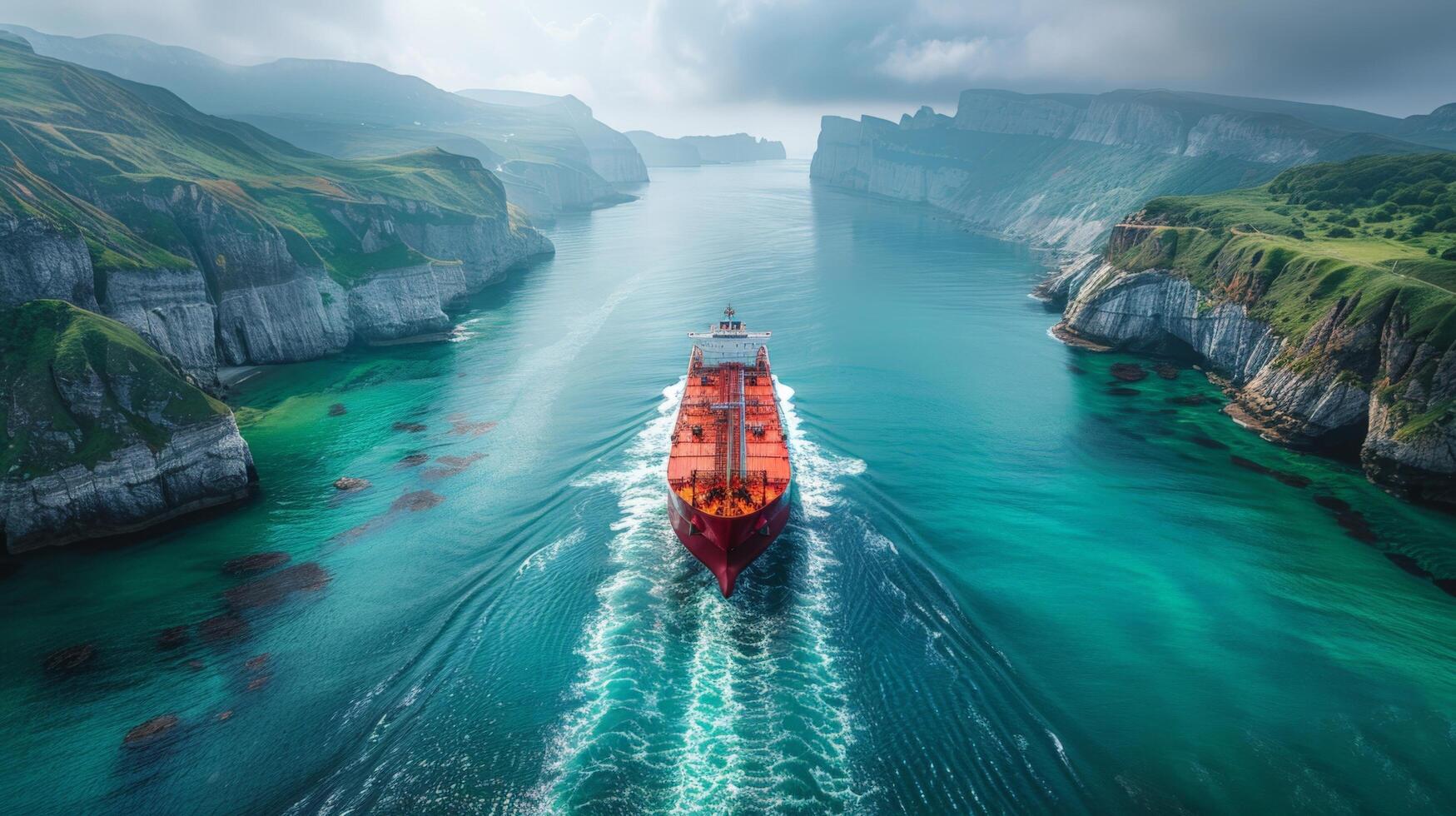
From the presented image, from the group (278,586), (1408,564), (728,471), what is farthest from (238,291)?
(1408,564)

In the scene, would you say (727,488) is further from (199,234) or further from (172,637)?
(199,234)

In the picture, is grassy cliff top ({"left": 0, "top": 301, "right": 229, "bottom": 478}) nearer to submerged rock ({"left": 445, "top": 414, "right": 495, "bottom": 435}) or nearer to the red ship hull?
submerged rock ({"left": 445, "top": 414, "right": 495, "bottom": 435})

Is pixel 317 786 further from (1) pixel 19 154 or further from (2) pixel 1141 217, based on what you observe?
(2) pixel 1141 217

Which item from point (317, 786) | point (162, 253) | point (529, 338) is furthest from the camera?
point (529, 338)

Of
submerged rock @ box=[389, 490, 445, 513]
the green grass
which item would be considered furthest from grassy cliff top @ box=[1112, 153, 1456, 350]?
submerged rock @ box=[389, 490, 445, 513]

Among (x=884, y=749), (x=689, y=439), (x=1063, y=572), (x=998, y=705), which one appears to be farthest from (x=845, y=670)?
(x=689, y=439)

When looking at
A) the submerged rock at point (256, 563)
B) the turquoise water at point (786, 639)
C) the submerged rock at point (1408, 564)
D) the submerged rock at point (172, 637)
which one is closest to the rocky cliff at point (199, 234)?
the turquoise water at point (786, 639)

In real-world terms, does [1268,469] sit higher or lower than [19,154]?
lower

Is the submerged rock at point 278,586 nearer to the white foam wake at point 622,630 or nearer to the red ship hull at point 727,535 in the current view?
the white foam wake at point 622,630
